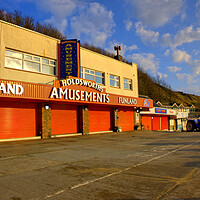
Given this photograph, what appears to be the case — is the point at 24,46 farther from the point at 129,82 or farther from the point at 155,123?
the point at 155,123

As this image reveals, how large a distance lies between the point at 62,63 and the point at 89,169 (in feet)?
43.5

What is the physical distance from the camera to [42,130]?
16547mm

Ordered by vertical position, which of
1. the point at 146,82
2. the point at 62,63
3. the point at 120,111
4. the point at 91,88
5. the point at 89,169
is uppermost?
the point at 146,82

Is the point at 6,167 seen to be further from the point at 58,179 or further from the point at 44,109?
the point at 44,109

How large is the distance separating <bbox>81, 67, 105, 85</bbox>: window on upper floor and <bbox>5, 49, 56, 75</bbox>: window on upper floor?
3.83m

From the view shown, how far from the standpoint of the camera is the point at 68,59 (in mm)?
18719

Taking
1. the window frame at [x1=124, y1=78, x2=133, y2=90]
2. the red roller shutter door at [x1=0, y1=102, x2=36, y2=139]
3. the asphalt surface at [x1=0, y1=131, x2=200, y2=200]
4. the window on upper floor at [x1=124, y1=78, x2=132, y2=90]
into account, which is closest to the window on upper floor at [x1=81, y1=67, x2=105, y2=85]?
the window on upper floor at [x1=124, y1=78, x2=132, y2=90]

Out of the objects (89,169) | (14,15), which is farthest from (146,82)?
(89,169)

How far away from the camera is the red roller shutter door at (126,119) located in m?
26.1

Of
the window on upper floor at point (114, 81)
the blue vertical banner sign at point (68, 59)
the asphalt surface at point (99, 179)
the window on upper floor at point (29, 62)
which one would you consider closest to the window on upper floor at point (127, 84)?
the window on upper floor at point (114, 81)

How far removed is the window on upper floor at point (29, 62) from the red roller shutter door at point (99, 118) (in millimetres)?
6080

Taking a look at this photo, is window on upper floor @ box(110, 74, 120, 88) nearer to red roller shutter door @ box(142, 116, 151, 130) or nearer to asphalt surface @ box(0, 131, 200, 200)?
red roller shutter door @ box(142, 116, 151, 130)

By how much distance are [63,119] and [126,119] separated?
10.6m

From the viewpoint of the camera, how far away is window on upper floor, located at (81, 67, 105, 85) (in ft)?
71.1
